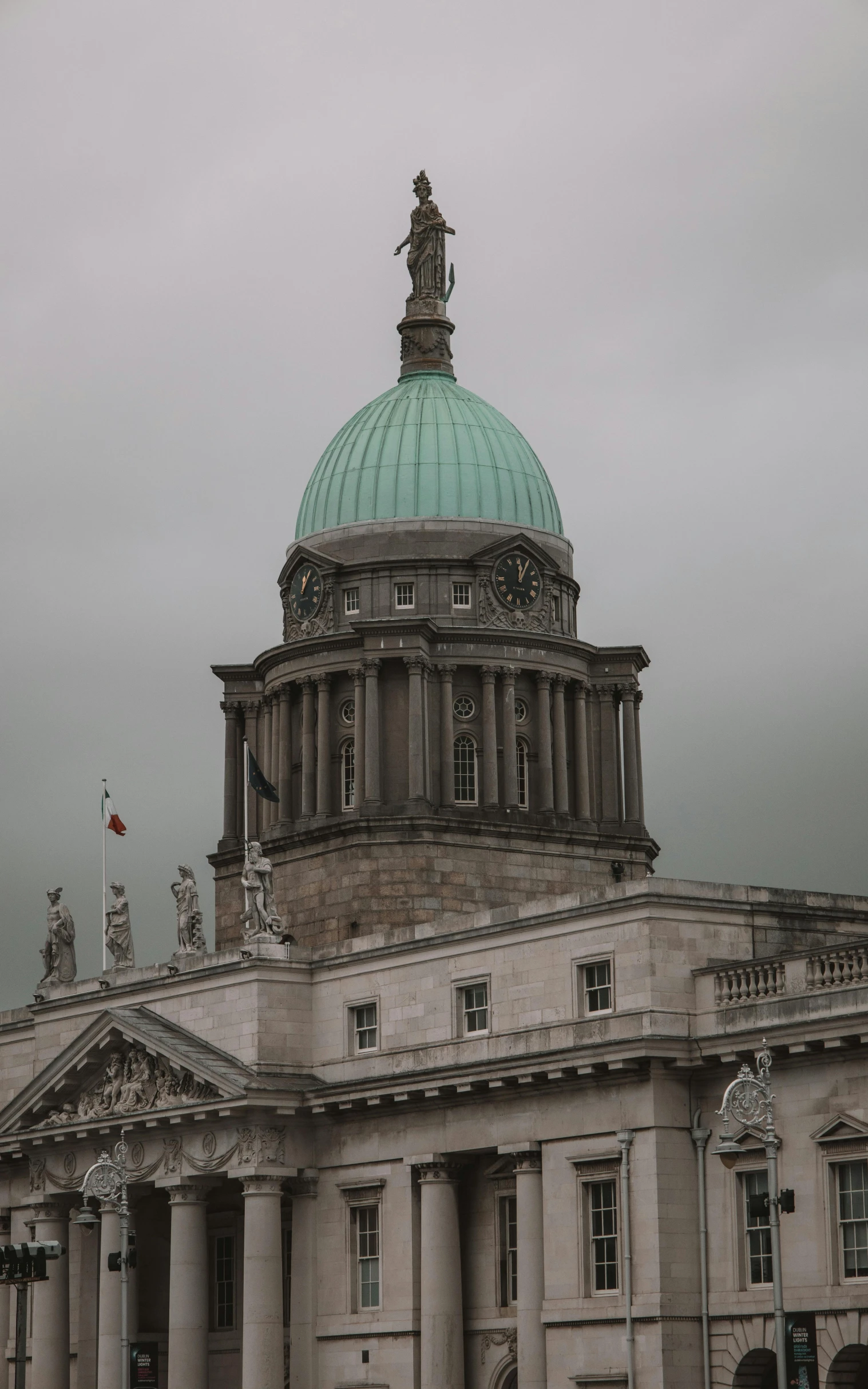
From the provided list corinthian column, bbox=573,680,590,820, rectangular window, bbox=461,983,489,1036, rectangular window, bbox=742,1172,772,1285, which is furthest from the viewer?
corinthian column, bbox=573,680,590,820

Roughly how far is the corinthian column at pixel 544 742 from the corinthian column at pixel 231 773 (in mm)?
12518

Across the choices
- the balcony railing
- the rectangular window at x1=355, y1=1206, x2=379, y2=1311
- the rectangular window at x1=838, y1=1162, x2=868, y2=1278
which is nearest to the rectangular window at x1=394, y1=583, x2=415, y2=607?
the rectangular window at x1=355, y1=1206, x2=379, y2=1311

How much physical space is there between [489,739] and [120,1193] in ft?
88.4

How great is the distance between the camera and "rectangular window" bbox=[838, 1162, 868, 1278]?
5697 cm

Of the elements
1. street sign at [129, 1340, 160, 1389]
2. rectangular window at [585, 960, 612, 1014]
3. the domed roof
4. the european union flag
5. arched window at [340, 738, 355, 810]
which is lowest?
street sign at [129, 1340, 160, 1389]

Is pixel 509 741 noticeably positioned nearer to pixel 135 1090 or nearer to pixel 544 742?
pixel 544 742

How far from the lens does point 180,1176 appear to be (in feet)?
240

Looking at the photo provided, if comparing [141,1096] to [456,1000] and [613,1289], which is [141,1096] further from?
[613,1289]

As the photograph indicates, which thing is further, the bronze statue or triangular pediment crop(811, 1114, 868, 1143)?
the bronze statue

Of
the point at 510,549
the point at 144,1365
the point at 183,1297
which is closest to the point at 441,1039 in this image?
the point at 183,1297

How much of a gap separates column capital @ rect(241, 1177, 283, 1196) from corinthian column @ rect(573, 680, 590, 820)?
2497 cm

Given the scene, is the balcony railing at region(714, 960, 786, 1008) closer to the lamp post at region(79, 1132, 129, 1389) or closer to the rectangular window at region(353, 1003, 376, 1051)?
the rectangular window at region(353, 1003, 376, 1051)

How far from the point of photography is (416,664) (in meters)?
88.6

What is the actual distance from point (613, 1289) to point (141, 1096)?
18.8m
